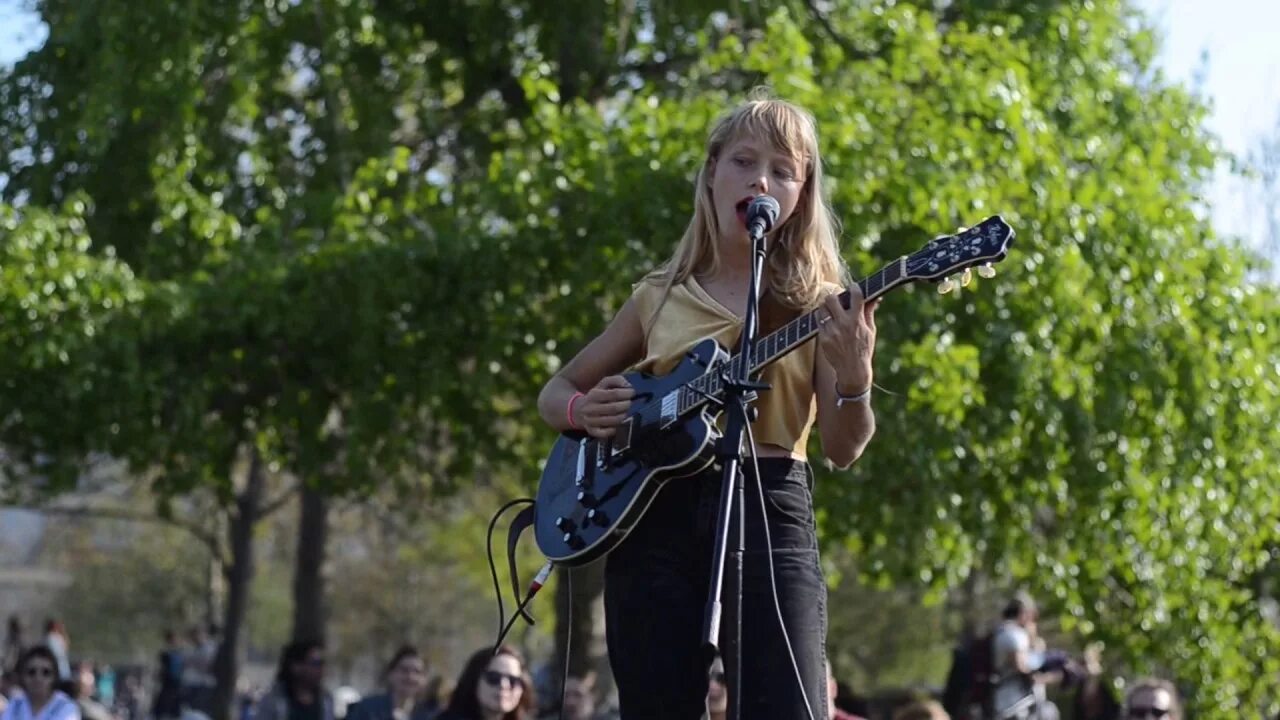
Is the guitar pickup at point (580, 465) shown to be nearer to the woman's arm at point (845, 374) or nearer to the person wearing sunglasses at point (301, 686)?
the woman's arm at point (845, 374)

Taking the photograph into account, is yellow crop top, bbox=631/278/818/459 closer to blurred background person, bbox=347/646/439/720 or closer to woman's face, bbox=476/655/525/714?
woman's face, bbox=476/655/525/714

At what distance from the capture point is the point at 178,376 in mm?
14109

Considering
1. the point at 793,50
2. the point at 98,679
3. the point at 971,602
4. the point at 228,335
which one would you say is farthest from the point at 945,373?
the point at 98,679

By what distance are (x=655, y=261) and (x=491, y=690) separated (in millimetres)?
3947

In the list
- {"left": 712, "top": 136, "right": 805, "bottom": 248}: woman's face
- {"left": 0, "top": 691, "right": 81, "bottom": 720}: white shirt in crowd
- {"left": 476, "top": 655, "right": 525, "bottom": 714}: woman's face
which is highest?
{"left": 712, "top": 136, "right": 805, "bottom": 248}: woman's face

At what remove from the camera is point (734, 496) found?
12.4ft

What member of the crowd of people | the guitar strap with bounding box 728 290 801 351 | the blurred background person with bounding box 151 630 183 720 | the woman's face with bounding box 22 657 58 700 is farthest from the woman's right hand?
the blurred background person with bounding box 151 630 183 720

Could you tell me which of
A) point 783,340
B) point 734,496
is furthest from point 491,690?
point 734,496

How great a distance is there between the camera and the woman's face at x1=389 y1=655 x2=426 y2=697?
1152 centimetres

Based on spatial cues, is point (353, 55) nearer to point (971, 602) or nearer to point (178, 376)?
point (178, 376)

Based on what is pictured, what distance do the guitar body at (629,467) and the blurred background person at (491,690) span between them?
5.03 meters

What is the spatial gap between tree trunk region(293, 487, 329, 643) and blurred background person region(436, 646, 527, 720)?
11.9 m

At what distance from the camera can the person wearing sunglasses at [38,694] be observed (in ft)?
36.1

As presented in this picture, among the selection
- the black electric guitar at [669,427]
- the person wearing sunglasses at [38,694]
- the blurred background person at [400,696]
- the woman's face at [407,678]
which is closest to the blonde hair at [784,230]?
the black electric guitar at [669,427]
